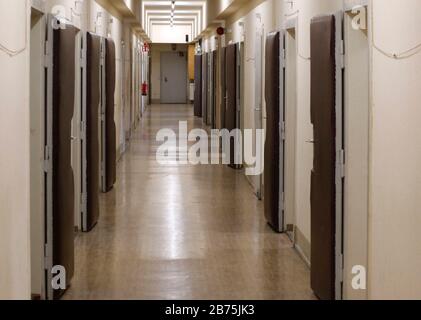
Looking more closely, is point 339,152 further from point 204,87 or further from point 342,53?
point 204,87

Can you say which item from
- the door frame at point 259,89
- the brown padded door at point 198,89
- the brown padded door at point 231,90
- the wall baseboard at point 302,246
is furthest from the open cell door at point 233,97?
the brown padded door at point 198,89

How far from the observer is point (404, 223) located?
3.68m

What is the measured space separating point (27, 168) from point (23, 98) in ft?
1.44

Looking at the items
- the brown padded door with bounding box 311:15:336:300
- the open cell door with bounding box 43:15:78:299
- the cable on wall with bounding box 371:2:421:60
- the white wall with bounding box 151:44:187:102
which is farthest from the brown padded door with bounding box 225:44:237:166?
the white wall with bounding box 151:44:187:102

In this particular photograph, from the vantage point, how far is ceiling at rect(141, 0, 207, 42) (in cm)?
2103

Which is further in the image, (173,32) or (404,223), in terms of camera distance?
(173,32)

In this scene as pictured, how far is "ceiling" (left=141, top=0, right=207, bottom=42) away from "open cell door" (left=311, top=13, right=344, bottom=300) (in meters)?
14.7

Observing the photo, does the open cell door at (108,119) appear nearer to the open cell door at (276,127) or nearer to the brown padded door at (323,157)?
the open cell door at (276,127)

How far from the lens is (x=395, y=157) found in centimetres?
381

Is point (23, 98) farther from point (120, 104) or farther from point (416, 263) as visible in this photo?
point (120, 104)

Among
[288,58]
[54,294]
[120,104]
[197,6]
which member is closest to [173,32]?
[197,6]

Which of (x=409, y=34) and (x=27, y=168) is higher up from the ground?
(x=409, y=34)

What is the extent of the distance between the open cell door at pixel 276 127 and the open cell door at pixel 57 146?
2.69 meters

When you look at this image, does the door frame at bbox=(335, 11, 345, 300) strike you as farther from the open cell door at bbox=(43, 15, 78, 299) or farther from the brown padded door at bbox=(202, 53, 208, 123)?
the brown padded door at bbox=(202, 53, 208, 123)
